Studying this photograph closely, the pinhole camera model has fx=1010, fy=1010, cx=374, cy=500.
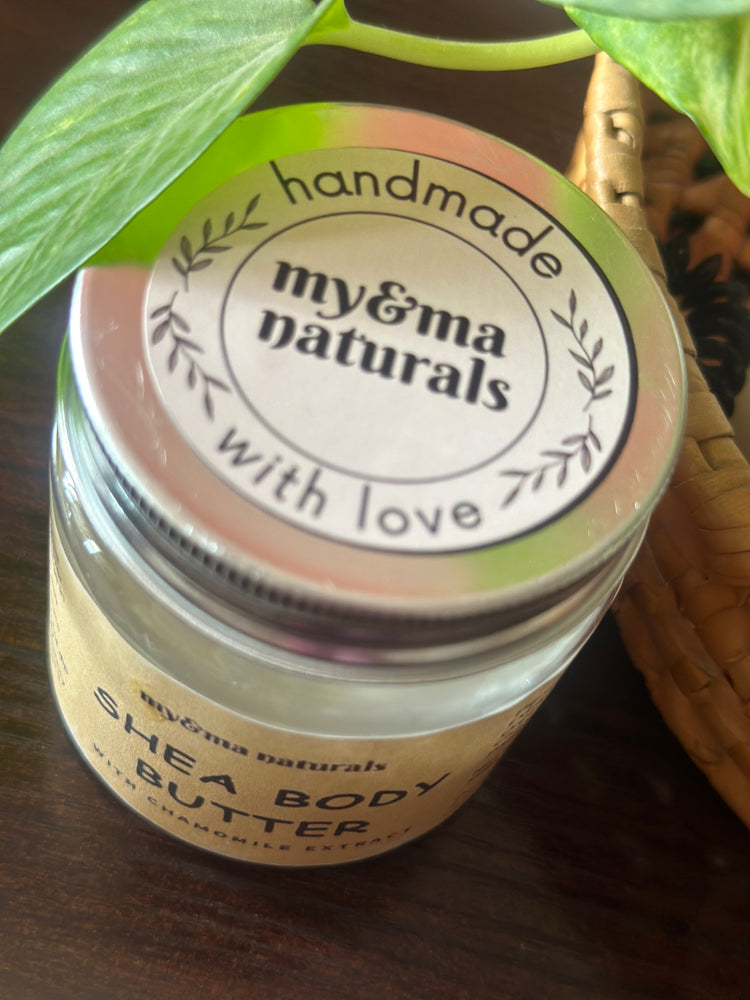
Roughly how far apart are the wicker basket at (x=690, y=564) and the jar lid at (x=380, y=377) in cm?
6

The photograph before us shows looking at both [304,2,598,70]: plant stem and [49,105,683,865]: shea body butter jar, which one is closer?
[49,105,683,865]: shea body butter jar

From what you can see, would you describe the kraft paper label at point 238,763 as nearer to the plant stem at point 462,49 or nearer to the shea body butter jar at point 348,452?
the shea body butter jar at point 348,452

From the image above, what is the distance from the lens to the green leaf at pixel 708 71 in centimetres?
25

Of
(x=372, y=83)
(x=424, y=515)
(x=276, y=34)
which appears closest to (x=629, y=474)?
(x=424, y=515)

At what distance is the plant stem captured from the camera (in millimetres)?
342

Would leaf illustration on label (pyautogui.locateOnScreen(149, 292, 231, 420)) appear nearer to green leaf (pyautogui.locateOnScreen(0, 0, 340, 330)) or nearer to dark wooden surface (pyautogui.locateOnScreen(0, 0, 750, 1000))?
green leaf (pyautogui.locateOnScreen(0, 0, 340, 330))

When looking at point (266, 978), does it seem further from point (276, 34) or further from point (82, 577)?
point (276, 34)

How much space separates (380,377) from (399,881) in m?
0.21

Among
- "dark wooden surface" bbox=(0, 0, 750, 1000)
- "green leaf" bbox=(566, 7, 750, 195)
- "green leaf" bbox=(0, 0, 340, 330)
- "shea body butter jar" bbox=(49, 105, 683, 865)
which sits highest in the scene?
"green leaf" bbox=(566, 7, 750, 195)

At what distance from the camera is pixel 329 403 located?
0.23 meters

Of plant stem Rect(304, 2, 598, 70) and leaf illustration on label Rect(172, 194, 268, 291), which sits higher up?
plant stem Rect(304, 2, 598, 70)

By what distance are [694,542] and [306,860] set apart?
17cm

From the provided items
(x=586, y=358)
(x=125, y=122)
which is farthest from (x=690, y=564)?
(x=125, y=122)

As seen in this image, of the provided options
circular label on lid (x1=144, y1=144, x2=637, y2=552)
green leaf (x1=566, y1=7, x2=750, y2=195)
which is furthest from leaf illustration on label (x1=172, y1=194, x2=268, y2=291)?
green leaf (x1=566, y1=7, x2=750, y2=195)
